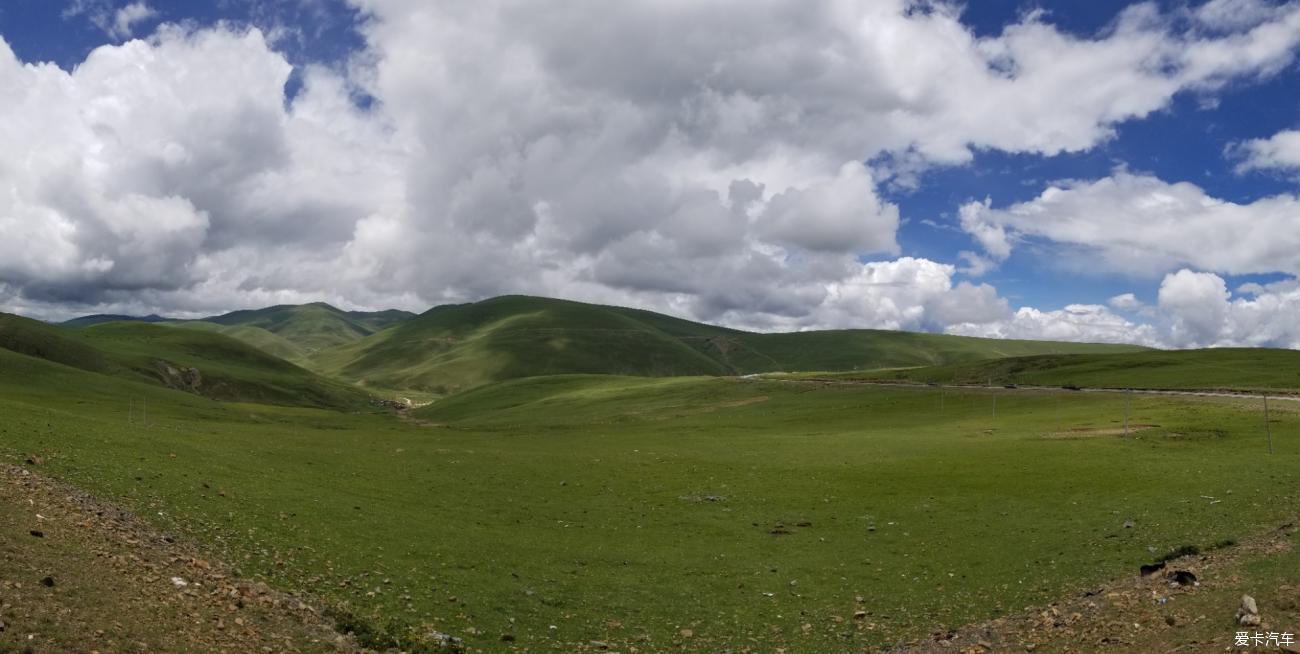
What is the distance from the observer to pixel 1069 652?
666 inches

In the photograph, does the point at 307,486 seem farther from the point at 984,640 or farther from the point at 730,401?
the point at 730,401

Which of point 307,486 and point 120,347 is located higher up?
point 120,347

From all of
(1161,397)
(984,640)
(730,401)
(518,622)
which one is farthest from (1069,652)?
(730,401)

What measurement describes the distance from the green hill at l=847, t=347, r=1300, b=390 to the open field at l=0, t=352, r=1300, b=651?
160 ft

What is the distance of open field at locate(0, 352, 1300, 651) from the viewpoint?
21984 millimetres

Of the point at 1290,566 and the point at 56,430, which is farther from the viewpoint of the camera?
the point at 56,430

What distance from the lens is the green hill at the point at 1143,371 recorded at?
103 meters

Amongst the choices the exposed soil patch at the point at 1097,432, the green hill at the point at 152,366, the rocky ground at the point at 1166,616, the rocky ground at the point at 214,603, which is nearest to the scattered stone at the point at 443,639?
the rocky ground at the point at 214,603

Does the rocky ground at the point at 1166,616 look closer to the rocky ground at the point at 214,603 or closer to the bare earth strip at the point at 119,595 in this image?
the rocky ground at the point at 214,603

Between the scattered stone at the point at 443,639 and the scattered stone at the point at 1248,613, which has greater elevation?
the scattered stone at the point at 1248,613

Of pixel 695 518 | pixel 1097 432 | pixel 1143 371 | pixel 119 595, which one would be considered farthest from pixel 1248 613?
pixel 1143 371

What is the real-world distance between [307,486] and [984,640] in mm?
30515

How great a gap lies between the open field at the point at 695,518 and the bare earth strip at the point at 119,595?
1941mm

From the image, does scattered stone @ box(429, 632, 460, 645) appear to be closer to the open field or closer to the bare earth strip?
the open field
